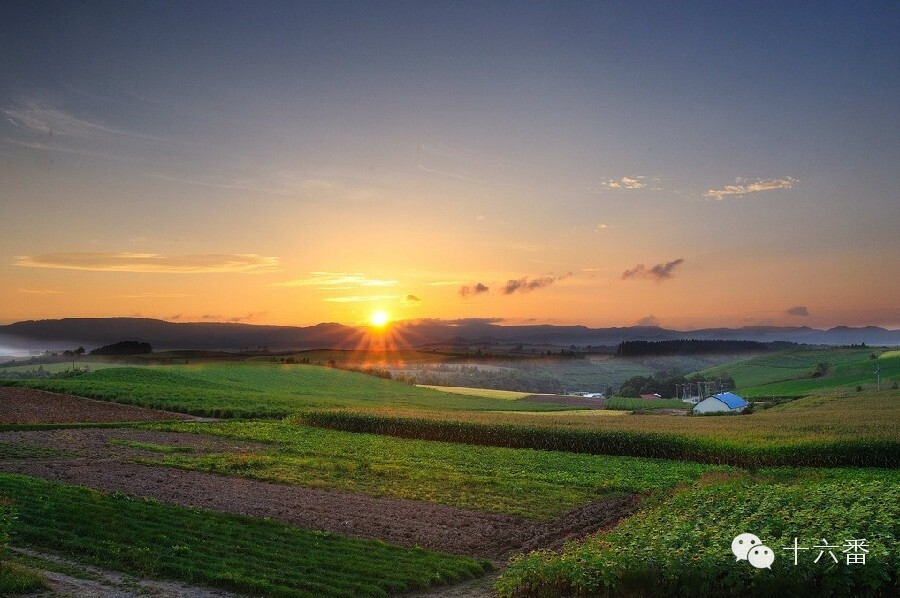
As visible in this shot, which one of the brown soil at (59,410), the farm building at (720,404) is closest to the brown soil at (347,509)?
the brown soil at (59,410)

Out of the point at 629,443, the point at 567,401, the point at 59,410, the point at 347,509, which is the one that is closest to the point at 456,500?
the point at 347,509

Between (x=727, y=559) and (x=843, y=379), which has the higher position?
(x=727, y=559)

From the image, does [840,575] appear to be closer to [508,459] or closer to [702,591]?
[702,591]

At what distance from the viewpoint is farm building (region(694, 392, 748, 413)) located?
3896 inches

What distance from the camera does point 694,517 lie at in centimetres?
1994

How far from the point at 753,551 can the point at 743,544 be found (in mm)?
550

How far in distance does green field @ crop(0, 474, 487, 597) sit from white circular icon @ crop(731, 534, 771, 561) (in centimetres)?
756

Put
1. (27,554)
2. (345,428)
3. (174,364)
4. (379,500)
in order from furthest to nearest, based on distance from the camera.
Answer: (174,364), (345,428), (379,500), (27,554)

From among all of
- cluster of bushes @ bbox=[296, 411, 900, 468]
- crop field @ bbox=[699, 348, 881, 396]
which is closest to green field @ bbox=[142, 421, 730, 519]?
cluster of bushes @ bbox=[296, 411, 900, 468]

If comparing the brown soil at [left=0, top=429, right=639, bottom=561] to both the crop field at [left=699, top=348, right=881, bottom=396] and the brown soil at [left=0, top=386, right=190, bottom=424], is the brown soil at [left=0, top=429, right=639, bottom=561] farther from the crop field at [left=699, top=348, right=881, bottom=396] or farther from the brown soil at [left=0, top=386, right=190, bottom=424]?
the crop field at [left=699, top=348, right=881, bottom=396]

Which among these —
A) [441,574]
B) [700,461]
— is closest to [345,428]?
[700,461]

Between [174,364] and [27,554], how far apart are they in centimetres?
10764

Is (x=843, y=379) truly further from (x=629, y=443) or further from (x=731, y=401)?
(x=629, y=443)

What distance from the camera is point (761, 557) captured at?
1402 centimetres
